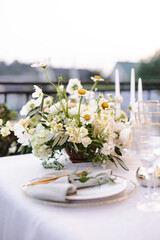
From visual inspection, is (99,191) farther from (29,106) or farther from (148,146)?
(29,106)

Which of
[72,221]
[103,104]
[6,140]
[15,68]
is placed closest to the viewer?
[72,221]

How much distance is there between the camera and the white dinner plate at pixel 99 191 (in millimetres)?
595

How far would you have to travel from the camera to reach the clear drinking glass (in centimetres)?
60

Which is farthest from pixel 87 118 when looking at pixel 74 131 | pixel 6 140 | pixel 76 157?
pixel 6 140

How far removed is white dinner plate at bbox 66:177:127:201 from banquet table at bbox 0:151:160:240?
0.07ft

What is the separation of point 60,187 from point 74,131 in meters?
0.26

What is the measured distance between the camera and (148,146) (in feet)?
1.99

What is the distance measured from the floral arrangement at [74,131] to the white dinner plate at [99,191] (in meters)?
0.20

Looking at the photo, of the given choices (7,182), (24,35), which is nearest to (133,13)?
(24,35)

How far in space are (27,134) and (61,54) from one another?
411 centimetres

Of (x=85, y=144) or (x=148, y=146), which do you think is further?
(x=85, y=144)

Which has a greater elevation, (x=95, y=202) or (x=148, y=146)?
(x=148, y=146)

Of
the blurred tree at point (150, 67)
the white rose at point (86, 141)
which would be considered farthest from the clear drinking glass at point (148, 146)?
the blurred tree at point (150, 67)

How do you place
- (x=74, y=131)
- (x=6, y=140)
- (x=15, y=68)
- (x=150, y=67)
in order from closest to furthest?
1. (x=74, y=131)
2. (x=6, y=140)
3. (x=15, y=68)
4. (x=150, y=67)
